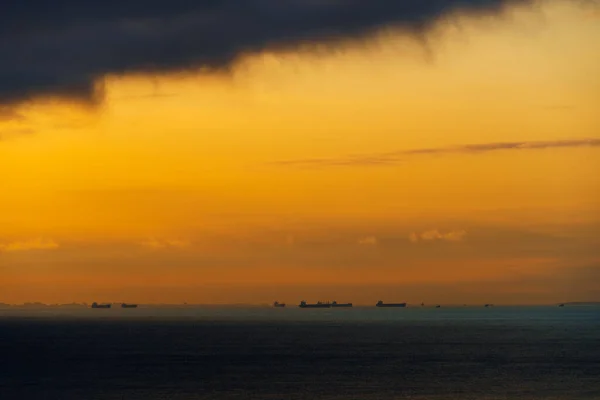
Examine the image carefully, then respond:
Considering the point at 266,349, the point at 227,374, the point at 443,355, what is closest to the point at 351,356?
the point at 443,355

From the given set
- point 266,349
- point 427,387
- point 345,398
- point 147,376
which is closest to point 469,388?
point 427,387

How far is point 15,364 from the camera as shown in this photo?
518 ft

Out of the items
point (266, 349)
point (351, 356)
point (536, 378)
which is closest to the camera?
point (536, 378)

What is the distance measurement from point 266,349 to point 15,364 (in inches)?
2144

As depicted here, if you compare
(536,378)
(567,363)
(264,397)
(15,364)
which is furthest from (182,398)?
(567,363)

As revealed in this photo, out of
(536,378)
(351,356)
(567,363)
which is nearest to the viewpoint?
(536,378)

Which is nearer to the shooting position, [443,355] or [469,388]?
[469,388]

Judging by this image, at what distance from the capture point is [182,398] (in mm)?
105312

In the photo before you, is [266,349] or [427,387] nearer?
[427,387]

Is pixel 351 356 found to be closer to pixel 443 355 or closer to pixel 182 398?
pixel 443 355

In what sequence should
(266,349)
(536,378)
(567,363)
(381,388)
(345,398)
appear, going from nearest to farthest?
1. (345,398)
2. (381,388)
3. (536,378)
4. (567,363)
5. (266,349)

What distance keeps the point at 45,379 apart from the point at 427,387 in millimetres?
Result: 47089

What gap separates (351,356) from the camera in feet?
570

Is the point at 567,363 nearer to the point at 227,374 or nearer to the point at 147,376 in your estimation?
the point at 227,374
